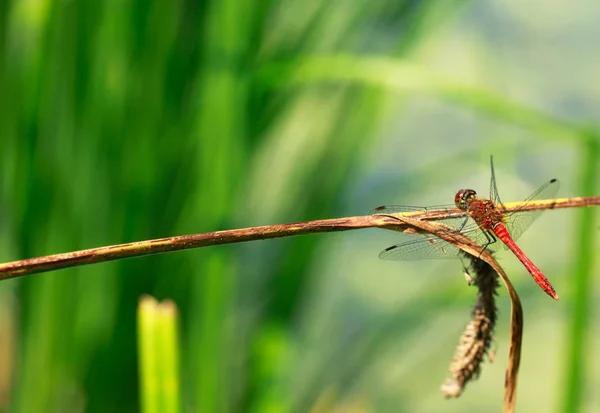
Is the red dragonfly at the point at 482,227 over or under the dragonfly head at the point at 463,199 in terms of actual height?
under

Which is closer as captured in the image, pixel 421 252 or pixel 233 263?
pixel 421 252

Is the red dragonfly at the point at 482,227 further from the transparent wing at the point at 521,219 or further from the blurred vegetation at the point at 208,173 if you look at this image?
the blurred vegetation at the point at 208,173

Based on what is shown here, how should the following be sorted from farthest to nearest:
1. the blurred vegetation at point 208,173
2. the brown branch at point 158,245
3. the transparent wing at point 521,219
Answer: the blurred vegetation at point 208,173 → the transparent wing at point 521,219 → the brown branch at point 158,245

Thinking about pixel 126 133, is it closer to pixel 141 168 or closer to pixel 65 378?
pixel 141 168

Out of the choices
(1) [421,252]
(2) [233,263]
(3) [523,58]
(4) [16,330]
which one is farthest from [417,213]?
(3) [523,58]

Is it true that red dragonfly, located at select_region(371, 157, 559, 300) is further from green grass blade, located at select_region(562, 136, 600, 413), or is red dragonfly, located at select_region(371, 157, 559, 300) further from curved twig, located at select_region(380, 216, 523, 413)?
curved twig, located at select_region(380, 216, 523, 413)

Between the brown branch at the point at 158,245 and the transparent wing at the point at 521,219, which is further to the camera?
the transparent wing at the point at 521,219

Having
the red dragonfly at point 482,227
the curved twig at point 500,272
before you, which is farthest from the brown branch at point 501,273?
the red dragonfly at point 482,227

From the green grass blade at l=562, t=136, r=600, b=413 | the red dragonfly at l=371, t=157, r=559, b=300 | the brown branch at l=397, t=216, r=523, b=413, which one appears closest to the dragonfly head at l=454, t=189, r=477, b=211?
the red dragonfly at l=371, t=157, r=559, b=300
